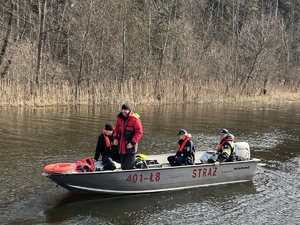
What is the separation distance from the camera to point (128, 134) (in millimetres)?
8406

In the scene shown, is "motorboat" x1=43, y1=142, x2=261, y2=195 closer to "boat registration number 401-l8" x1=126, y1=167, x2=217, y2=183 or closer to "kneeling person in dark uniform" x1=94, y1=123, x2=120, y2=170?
"boat registration number 401-l8" x1=126, y1=167, x2=217, y2=183

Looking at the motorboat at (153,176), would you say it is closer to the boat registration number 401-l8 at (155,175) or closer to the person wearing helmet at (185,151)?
the boat registration number 401-l8 at (155,175)

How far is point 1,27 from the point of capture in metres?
25.6

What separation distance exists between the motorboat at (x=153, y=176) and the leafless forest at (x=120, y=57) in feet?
44.0

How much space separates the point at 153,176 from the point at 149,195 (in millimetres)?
498

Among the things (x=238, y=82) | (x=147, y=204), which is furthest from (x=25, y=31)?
(x=147, y=204)

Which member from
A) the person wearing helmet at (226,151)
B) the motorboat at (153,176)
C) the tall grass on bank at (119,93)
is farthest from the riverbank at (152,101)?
the person wearing helmet at (226,151)

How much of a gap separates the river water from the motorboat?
7.9 inches

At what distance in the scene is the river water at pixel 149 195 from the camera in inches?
302

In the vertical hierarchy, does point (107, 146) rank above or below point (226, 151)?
above

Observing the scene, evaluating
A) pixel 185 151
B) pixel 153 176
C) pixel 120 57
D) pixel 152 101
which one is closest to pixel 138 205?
pixel 153 176

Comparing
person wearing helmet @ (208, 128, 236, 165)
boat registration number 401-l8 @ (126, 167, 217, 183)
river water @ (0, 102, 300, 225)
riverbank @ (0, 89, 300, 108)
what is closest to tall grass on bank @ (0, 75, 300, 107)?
riverbank @ (0, 89, 300, 108)

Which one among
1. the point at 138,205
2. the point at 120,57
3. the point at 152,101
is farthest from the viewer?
the point at 120,57

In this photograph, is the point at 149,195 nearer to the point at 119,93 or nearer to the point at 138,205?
the point at 138,205
